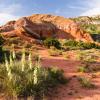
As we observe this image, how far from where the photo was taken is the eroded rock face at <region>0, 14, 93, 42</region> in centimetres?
2845

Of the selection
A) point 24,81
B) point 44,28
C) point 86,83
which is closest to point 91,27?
point 44,28

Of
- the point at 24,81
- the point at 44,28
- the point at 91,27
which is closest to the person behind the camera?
the point at 24,81

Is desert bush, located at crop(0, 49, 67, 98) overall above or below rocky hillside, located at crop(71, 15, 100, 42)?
below

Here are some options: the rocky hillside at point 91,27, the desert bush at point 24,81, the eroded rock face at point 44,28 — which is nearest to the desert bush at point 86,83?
the desert bush at point 24,81

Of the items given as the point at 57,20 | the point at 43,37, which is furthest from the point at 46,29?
the point at 57,20

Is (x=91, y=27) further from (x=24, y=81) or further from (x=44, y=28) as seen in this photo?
(x=24, y=81)

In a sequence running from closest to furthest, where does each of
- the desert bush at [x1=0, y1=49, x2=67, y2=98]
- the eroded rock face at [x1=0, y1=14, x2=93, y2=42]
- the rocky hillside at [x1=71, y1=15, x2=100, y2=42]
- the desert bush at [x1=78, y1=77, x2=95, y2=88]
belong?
the desert bush at [x1=0, y1=49, x2=67, y2=98]
the desert bush at [x1=78, y1=77, x2=95, y2=88]
the eroded rock face at [x1=0, y1=14, x2=93, y2=42]
the rocky hillside at [x1=71, y1=15, x2=100, y2=42]

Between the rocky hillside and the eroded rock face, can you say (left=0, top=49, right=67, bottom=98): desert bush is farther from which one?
the rocky hillside

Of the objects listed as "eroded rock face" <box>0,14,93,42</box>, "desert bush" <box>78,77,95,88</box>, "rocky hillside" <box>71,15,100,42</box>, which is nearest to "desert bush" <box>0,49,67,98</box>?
"desert bush" <box>78,77,95,88</box>

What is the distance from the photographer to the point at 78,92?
33.2ft

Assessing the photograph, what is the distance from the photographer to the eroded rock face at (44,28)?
2845cm

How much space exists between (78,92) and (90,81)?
139 centimetres

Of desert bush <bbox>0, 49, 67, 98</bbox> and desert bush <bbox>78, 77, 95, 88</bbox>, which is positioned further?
desert bush <bbox>78, 77, 95, 88</bbox>

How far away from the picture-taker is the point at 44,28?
3180 centimetres
